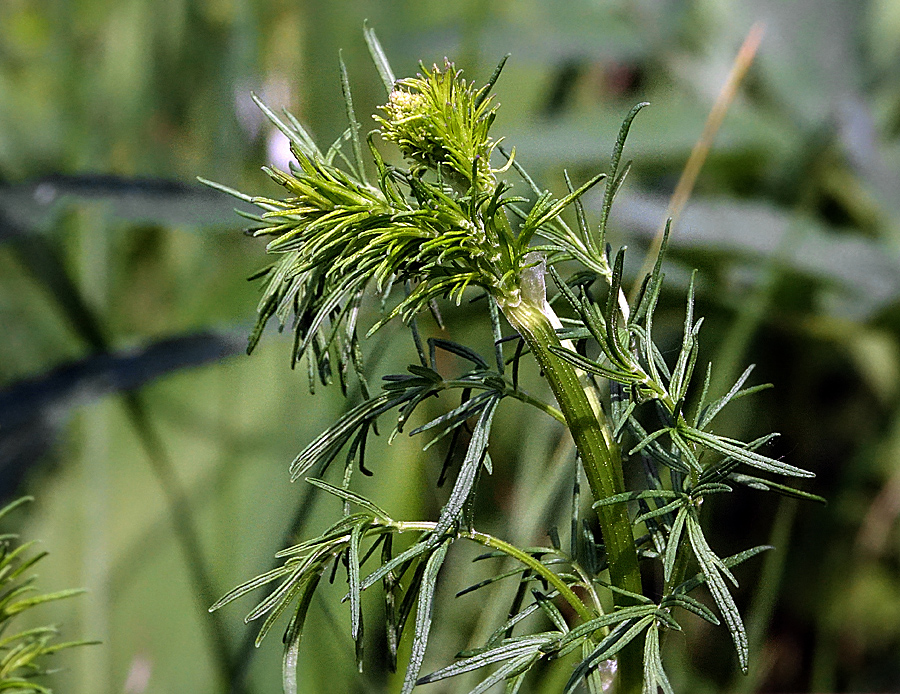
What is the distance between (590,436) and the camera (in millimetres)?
294

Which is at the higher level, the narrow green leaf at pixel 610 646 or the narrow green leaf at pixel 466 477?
the narrow green leaf at pixel 466 477

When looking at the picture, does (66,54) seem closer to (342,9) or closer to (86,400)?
(342,9)

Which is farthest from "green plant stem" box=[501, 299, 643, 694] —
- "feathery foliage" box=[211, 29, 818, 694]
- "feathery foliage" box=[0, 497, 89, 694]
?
"feathery foliage" box=[0, 497, 89, 694]

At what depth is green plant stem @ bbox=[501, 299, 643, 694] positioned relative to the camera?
0.29 m

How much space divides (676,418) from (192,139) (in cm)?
119

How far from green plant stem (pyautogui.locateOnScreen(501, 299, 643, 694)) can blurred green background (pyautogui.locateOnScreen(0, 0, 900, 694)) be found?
24 centimetres

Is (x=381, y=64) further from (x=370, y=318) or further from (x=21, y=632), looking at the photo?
(x=370, y=318)

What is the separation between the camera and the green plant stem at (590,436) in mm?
292

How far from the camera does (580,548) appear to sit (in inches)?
13.8

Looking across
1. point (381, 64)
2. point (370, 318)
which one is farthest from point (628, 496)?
point (370, 318)

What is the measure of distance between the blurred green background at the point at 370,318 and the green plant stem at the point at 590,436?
241mm

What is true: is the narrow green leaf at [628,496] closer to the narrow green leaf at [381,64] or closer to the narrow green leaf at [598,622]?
the narrow green leaf at [598,622]

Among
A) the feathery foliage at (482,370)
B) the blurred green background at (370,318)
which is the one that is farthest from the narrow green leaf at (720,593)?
the blurred green background at (370,318)

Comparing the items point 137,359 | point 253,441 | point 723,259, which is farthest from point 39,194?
point 723,259
